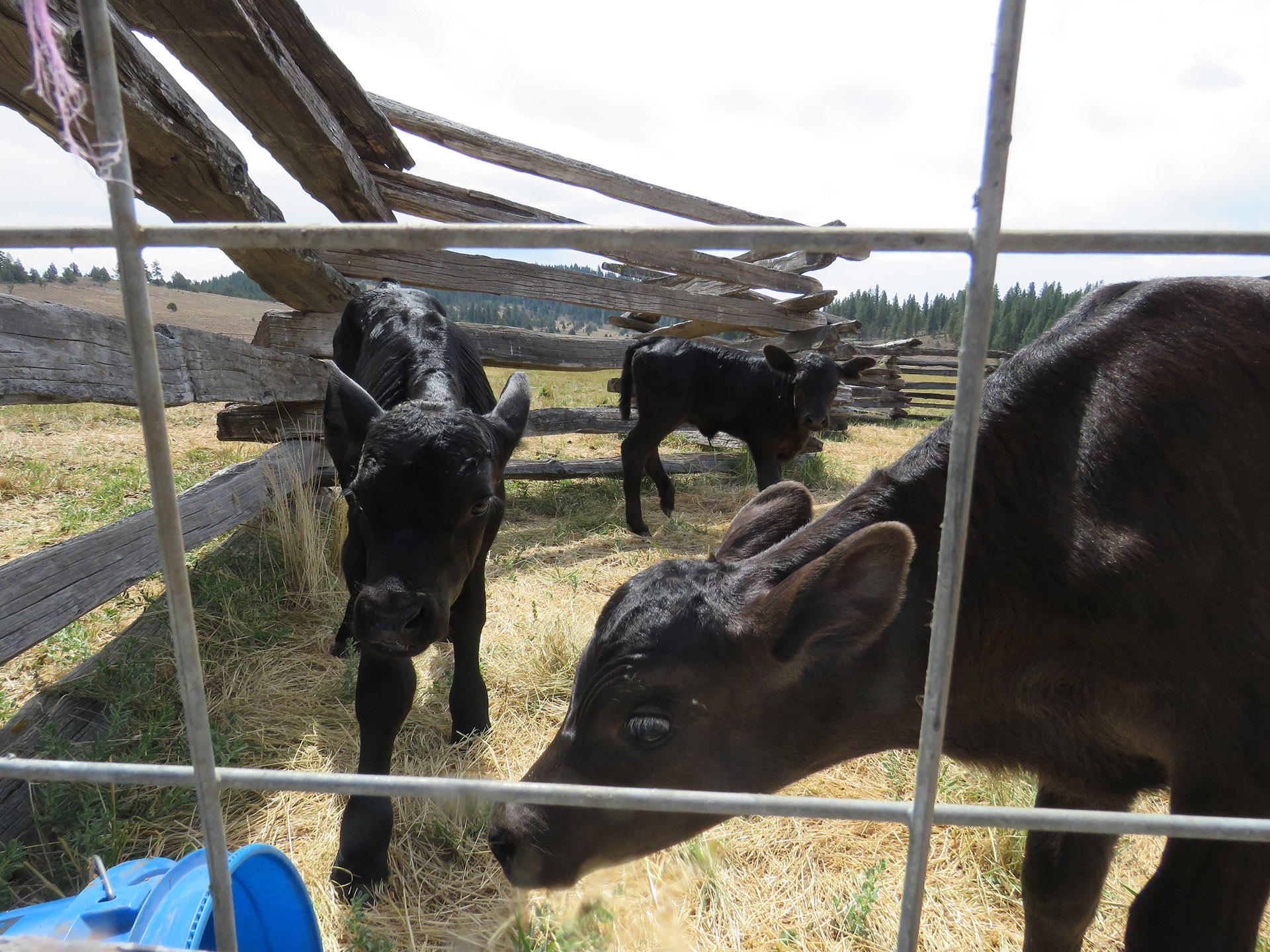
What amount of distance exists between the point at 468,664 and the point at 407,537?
105cm

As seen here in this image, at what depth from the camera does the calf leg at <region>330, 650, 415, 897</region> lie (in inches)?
97.7

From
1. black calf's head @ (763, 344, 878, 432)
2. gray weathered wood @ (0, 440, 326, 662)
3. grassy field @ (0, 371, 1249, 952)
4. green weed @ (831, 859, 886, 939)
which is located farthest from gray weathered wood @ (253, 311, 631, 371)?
green weed @ (831, 859, 886, 939)

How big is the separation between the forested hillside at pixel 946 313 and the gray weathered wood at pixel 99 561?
41.7 metres

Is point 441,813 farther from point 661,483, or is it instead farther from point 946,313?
point 946,313

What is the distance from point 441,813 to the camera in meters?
2.78

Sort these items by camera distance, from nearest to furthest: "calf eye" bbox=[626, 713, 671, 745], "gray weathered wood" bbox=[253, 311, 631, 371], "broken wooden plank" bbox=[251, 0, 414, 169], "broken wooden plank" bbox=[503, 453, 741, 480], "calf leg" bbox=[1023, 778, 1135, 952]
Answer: "calf eye" bbox=[626, 713, 671, 745]
"calf leg" bbox=[1023, 778, 1135, 952]
"broken wooden plank" bbox=[251, 0, 414, 169]
"gray weathered wood" bbox=[253, 311, 631, 371]
"broken wooden plank" bbox=[503, 453, 741, 480]

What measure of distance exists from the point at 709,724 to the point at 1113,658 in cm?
99

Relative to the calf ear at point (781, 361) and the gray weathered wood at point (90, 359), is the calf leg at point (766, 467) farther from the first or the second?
the gray weathered wood at point (90, 359)

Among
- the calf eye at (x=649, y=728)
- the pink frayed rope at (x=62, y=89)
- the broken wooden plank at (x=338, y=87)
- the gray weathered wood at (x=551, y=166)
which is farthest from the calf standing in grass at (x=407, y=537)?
the gray weathered wood at (x=551, y=166)

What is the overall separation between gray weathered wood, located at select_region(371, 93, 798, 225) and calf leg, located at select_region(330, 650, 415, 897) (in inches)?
168

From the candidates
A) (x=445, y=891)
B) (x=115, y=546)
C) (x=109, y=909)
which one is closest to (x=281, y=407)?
(x=115, y=546)

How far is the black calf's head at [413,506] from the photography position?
2.44 m

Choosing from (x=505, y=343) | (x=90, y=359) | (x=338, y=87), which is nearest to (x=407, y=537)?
(x=90, y=359)

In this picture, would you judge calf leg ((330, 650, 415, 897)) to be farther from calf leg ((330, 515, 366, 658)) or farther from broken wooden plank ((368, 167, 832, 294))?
broken wooden plank ((368, 167, 832, 294))
